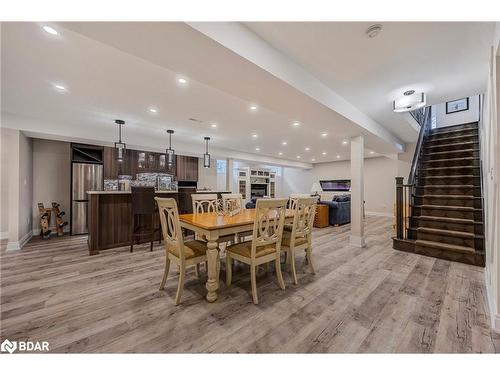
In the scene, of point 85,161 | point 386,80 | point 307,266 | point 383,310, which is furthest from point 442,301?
point 85,161

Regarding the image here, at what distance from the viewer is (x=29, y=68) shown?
2.28 metres

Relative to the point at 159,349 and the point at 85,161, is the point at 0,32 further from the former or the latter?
the point at 85,161

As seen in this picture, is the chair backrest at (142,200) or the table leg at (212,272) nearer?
the table leg at (212,272)

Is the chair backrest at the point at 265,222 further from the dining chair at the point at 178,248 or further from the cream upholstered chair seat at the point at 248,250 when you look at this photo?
the dining chair at the point at 178,248

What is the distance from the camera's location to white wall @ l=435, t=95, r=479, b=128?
6108 mm

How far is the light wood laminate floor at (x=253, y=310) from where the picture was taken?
1456 mm

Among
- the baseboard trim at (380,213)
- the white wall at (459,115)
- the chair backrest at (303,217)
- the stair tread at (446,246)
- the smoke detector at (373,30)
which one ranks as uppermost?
the white wall at (459,115)

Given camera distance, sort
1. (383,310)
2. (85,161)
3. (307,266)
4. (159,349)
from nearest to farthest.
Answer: (159,349) → (383,310) → (307,266) → (85,161)

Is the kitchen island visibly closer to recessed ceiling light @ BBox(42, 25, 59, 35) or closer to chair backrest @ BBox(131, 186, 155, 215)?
chair backrest @ BBox(131, 186, 155, 215)

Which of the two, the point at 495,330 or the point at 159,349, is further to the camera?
the point at 495,330

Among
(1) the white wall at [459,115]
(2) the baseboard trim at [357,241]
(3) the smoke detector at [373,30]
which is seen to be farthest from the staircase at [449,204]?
(3) the smoke detector at [373,30]

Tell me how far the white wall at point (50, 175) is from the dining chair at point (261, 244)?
539cm

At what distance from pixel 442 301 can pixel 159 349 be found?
8.42 ft
